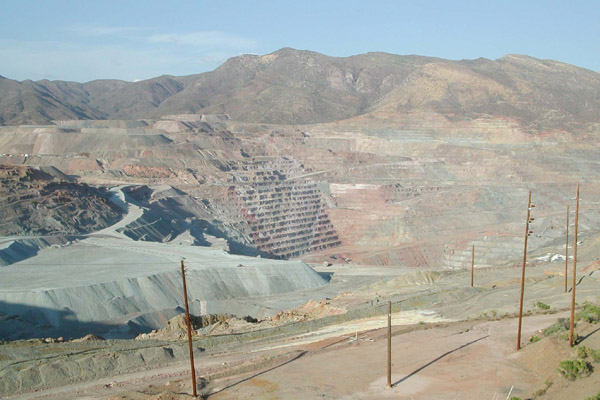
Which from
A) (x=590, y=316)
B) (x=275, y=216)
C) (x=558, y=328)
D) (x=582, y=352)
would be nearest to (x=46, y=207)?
(x=275, y=216)

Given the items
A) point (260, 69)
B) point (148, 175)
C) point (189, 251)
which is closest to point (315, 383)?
point (189, 251)

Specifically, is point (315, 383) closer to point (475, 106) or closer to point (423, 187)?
point (423, 187)

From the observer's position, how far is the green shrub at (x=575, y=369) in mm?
13984

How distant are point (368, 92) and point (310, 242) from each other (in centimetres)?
8926

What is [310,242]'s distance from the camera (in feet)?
207

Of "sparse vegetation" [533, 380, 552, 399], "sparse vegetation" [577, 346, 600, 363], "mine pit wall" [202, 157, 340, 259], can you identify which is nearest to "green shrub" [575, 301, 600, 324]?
"sparse vegetation" [577, 346, 600, 363]

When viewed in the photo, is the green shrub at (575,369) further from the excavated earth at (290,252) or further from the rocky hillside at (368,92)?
the rocky hillside at (368,92)

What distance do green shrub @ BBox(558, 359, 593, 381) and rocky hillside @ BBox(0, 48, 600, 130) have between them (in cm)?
8198

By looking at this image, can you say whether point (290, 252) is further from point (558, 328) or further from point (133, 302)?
point (558, 328)

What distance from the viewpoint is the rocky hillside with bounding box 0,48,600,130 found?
10569 centimetres

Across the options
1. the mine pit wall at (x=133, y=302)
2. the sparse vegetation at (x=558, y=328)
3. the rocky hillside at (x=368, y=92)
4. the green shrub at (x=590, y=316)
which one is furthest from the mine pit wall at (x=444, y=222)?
the sparse vegetation at (x=558, y=328)

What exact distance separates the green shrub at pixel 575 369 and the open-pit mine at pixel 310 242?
0.90 feet

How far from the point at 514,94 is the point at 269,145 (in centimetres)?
4480

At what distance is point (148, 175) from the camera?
234ft
